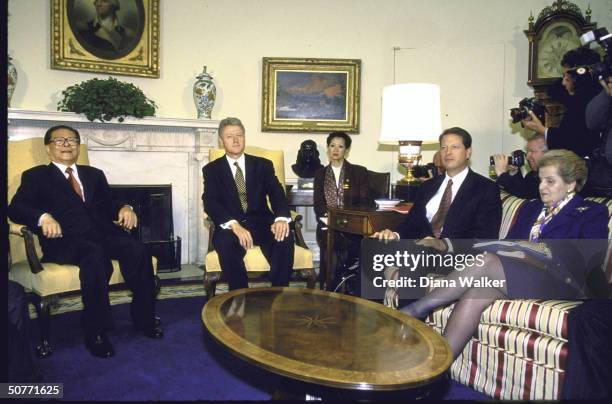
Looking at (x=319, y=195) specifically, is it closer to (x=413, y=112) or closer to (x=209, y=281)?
(x=413, y=112)

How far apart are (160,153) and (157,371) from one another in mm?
2898

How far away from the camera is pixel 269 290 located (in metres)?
2.54

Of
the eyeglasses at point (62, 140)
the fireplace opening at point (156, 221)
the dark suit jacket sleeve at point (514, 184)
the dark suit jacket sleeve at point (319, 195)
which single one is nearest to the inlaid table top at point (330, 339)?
the eyeglasses at point (62, 140)

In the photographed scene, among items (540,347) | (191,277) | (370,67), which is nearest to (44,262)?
(191,277)

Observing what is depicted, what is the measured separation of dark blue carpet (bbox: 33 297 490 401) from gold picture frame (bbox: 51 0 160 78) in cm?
270

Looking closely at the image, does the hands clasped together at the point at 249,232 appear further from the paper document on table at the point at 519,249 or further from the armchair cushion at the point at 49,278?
the paper document on table at the point at 519,249

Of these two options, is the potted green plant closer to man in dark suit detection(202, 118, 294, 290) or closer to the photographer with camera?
man in dark suit detection(202, 118, 294, 290)

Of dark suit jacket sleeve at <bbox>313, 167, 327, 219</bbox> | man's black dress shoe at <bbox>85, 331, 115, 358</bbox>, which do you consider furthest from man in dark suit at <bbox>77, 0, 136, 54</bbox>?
man's black dress shoe at <bbox>85, 331, 115, 358</bbox>

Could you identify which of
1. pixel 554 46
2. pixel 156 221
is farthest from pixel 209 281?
pixel 554 46

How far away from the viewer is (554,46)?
5.20 meters

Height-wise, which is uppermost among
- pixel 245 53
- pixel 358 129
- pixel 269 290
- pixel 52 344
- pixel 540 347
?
pixel 245 53

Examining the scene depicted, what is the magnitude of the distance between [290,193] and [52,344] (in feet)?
7.81

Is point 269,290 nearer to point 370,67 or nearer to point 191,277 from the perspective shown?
point 191,277

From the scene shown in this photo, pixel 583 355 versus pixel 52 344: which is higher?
pixel 583 355
